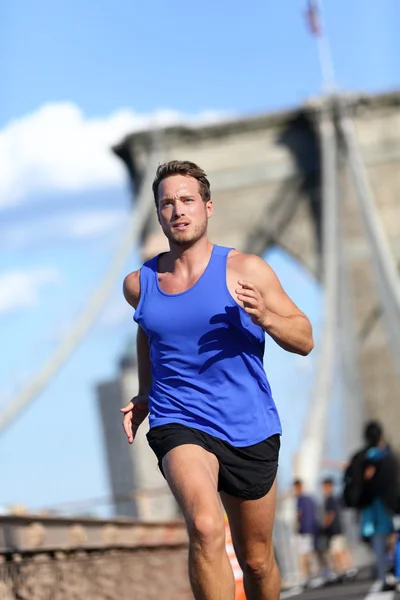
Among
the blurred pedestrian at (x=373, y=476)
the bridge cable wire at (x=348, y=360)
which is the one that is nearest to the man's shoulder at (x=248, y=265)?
the blurred pedestrian at (x=373, y=476)

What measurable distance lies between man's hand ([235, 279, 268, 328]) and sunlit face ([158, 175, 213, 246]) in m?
0.35

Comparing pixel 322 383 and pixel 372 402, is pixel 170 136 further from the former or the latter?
pixel 322 383

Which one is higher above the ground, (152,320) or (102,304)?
(102,304)

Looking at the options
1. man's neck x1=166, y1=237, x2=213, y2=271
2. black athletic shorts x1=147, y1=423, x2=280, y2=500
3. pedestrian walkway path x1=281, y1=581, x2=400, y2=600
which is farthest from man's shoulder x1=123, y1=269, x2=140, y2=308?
pedestrian walkway path x1=281, y1=581, x2=400, y2=600

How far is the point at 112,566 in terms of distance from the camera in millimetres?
8977

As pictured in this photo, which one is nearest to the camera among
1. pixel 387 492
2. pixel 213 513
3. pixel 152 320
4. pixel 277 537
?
pixel 213 513

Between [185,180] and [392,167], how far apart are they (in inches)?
1397

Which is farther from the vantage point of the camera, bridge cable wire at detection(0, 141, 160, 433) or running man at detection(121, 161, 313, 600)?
bridge cable wire at detection(0, 141, 160, 433)

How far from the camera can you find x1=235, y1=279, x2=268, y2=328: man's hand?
440 centimetres

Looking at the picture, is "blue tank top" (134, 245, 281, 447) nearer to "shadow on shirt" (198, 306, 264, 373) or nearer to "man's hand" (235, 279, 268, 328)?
"shadow on shirt" (198, 306, 264, 373)

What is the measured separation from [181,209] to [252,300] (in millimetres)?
444

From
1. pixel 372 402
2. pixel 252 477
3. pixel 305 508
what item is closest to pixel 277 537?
pixel 305 508

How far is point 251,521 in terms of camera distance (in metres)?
4.71

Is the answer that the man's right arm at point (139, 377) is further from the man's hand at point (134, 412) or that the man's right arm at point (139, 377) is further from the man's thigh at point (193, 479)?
the man's thigh at point (193, 479)
